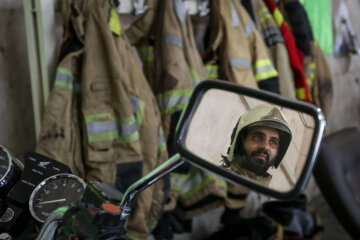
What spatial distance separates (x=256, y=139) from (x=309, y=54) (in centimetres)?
228

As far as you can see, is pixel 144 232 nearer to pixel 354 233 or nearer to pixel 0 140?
pixel 0 140

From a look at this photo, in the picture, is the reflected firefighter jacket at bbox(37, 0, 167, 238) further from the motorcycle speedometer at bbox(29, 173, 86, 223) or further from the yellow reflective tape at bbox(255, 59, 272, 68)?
the motorcycle speedometer at bbox(29, 173, 86, 223)

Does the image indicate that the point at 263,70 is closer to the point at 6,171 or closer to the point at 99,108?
the point at 99,108

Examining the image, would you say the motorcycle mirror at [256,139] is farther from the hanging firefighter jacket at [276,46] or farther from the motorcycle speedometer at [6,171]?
the hanging firefighter jacket at [276,46]

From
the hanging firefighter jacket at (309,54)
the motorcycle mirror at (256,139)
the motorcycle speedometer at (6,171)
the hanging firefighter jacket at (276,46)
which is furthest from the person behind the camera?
the hanging firefighter jacket at (309,54)

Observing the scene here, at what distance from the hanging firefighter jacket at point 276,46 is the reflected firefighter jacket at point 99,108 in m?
0.97

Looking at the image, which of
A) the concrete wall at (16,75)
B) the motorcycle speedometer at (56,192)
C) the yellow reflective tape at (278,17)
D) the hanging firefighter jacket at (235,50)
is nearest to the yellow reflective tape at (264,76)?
the hanging firefighter jacket at (235,50)

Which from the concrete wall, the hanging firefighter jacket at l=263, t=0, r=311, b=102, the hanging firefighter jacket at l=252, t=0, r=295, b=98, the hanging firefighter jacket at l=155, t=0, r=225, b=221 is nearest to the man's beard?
the concrete wall

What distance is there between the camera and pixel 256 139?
48 centimetres

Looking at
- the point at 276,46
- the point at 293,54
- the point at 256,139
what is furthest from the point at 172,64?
the point at 256,139

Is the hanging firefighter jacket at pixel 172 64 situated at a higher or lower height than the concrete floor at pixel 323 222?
higher

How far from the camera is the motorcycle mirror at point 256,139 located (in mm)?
462

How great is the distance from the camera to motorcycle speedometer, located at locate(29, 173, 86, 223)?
2.11ft

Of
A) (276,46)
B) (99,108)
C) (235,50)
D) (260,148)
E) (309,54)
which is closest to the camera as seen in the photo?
(260,148)
